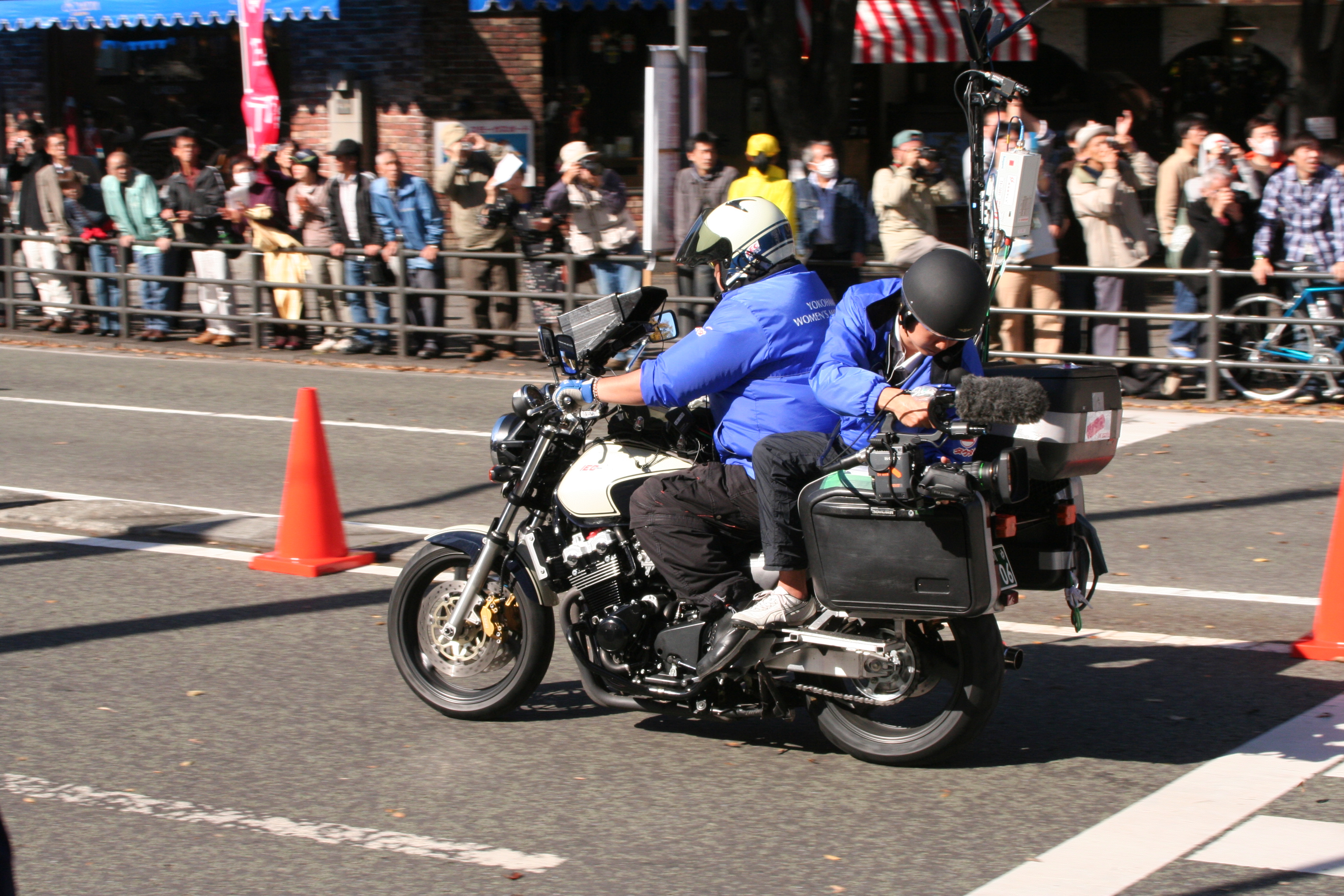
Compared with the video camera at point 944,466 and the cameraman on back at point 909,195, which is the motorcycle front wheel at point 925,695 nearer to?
the video camera at point 944,466

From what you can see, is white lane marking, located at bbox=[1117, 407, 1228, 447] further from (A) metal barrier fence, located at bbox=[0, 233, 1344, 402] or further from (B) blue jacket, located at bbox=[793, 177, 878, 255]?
(B) blue jacket, located at bbox=[793, 177, 878, 255]

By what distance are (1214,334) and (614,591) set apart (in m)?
8.13

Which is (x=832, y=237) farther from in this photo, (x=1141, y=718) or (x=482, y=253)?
(x=1141, y=718)

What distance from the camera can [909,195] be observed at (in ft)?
42.1

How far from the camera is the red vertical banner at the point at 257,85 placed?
19297mm

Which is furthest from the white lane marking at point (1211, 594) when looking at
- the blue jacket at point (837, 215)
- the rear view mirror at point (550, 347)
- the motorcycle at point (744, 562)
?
the blue jacket at point (837, 215)

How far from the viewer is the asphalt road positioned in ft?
13.8

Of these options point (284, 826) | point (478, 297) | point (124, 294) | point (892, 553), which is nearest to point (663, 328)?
point (892, 553)

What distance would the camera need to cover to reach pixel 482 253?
1466 cm

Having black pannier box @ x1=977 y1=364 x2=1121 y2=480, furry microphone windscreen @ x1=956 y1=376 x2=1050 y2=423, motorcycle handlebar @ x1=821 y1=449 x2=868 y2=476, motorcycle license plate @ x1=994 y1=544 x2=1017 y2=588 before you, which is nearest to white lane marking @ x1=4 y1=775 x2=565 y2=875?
motorcycle handlebar @ x1=821 y1=449 x2=868 y2=476

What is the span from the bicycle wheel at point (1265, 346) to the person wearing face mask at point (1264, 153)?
1.21 meters

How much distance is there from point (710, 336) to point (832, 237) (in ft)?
28.2

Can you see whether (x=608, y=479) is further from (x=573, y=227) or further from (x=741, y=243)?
(x=573, y=227)

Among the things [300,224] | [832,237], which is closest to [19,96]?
[300,224]
